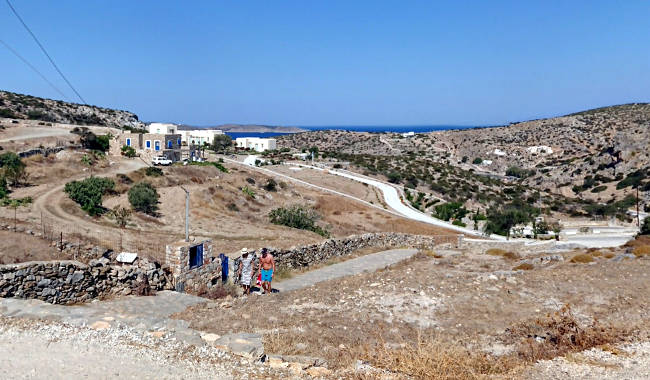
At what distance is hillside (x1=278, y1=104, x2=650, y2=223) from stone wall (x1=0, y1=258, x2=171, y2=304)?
51595 millimetres

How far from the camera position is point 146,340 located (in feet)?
25.8

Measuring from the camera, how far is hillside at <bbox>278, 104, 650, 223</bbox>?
66.9m

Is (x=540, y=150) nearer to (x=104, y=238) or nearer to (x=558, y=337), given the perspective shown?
(x=104, y=238)

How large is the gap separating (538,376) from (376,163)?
77189 millimetres

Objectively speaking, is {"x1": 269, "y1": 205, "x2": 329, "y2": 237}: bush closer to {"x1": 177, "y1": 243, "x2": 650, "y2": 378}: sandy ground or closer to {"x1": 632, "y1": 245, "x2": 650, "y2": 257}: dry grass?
{"x1": 632, "y1": 245, "x2": 650, "y2": 257}: dry grass

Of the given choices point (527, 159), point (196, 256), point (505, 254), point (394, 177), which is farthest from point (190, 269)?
point (527, 159)

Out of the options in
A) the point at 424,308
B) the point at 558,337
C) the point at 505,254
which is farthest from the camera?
the point at 505,254

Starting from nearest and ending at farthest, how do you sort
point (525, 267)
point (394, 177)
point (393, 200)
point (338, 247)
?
point (525, 267)
point (338, 247)
point (393, 200)
point (394, 177)

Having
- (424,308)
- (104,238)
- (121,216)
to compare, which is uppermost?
(424,308)

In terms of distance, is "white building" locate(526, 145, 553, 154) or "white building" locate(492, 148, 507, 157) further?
"white building" locate(492, 148, 507, 157)

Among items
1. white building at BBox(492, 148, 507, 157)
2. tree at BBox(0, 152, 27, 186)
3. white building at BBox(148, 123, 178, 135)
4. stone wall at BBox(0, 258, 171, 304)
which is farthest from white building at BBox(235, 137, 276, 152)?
stone wall at BBox(0, 258, 171, 304)

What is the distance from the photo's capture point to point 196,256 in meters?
13.6

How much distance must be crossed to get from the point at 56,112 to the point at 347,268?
86573 millimetres

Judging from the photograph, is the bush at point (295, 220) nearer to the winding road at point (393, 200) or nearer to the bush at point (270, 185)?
the winding road at point (393, 200)
